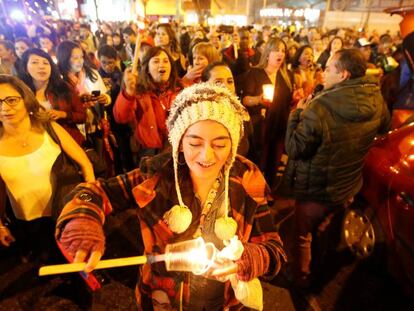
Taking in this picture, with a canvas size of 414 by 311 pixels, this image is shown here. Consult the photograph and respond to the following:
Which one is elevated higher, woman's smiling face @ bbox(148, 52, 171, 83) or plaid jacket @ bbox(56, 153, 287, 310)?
woman's smiling face @ bbox(148, 52, 171, 83)

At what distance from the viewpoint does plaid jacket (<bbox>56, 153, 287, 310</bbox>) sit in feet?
5.54

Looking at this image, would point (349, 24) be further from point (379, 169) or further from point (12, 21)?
point (379, 169)

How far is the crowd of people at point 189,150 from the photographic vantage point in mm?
1643

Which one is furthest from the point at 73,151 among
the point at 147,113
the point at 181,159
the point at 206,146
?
the point at 206,146

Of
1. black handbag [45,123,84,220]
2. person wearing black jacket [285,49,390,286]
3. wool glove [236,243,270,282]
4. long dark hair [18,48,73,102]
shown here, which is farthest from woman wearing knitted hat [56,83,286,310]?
long dark hair [18,48,73,102]

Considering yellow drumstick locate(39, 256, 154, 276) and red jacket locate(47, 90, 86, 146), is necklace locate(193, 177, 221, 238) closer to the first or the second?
yellow drumstick locate(39, 256, 154, 276)

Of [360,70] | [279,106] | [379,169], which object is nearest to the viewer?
[360,70]

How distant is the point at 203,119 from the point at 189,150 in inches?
7.5

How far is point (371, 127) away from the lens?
9.41 ft

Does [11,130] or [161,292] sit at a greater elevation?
[11,130]

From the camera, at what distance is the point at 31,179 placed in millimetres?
2584

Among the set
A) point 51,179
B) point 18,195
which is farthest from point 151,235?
point 18,195

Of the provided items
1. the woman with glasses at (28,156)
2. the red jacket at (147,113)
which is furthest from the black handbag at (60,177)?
the red jacket at (147,113)

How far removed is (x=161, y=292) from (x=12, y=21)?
11742 mm
